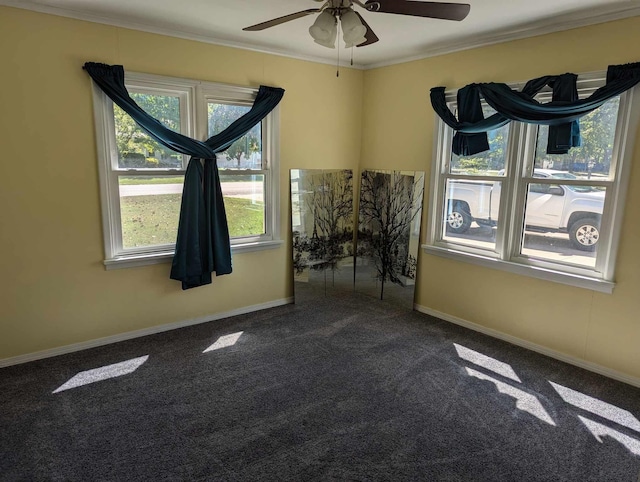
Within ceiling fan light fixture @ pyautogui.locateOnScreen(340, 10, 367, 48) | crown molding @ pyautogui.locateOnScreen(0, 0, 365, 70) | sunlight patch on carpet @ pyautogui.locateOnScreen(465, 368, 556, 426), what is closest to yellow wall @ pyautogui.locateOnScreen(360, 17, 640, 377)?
sunlight patch on carpet @ pyautogui.locateOnScreen(465, 368, 556, 426)

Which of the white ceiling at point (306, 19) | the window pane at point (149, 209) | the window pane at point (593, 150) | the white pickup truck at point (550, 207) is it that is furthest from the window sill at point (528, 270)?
the window pane at point (149, 209)

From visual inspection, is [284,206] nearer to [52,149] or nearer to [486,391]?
[52,149]

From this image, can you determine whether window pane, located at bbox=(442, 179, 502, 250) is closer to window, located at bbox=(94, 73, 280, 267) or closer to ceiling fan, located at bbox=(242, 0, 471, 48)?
window, located at bbox=(94, 73, 280, 267)

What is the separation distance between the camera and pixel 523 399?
9.34ft

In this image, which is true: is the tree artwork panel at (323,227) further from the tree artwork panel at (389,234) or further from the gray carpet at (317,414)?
the gray carpet at (317,414)

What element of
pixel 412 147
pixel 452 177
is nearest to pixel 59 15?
pixel 412 147

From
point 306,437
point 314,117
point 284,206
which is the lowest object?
point 306,437

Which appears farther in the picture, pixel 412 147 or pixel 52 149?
pixel 412 147

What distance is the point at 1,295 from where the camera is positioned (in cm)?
311

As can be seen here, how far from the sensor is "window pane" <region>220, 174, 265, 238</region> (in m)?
4.12

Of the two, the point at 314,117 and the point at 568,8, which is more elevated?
the point at 568,8

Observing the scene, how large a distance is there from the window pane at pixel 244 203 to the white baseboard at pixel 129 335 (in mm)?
792

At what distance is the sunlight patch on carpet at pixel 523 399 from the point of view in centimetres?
267

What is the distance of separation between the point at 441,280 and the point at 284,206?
5.98 feet
